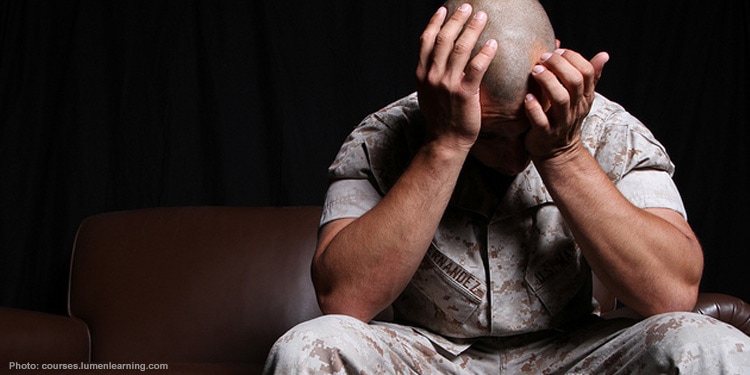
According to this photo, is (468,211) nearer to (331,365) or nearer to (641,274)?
(641,274)

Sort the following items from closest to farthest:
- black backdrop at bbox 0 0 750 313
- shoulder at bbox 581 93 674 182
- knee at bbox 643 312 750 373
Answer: knee at bbox 643 312 750 373
shoulder at bbox 581 93 674 182
black backdrop at bbox 0 0 750 313

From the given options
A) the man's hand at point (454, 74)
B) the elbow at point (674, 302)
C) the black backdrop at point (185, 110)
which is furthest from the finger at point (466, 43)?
the black backdrop at point (185, 110)

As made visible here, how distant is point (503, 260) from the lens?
4.56ft

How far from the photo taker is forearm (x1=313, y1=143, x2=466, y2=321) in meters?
1.25

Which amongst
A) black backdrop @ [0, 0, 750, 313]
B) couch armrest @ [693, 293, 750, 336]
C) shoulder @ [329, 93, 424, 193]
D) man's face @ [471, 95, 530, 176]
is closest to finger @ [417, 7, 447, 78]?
man's face @ [471, 95, 530, 176]

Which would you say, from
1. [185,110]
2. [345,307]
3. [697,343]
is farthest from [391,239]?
[185,110]

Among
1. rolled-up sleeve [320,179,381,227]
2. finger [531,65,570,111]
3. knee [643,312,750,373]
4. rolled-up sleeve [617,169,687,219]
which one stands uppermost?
finger [531,65,570,111]

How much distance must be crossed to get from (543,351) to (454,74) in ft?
1.61

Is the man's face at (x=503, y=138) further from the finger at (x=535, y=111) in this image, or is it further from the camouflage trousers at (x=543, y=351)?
the camouflage trousers at (x=543, y=351)

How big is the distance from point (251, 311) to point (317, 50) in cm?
86

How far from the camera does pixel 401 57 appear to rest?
2.54 metres

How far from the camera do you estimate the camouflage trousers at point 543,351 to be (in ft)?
3.37

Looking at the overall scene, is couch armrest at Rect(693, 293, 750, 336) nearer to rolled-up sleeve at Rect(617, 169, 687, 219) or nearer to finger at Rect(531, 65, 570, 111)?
rolled-up sleeve at Rect(617, 169, 687, 219)

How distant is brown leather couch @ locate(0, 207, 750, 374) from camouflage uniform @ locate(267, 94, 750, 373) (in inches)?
31.9
